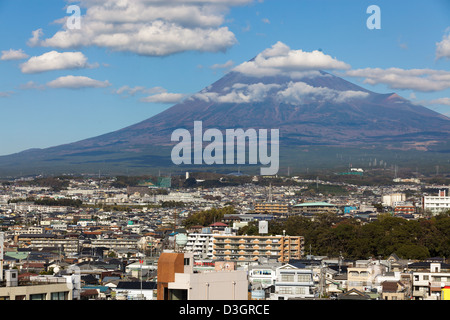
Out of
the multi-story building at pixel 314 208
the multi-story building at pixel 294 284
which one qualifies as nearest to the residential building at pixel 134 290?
the multi-story building at pixel 294 284

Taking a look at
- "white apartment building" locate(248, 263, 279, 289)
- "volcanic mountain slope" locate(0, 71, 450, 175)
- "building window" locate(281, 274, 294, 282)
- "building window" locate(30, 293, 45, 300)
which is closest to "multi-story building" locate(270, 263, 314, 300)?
"building window" locate(281, 274, 294, 282)

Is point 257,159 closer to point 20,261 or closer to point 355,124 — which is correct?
point 355,124

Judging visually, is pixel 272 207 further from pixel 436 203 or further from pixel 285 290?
pixel 285 290

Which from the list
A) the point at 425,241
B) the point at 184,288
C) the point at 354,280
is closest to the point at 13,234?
the point at 425,241

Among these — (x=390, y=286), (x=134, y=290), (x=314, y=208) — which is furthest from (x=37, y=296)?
(x=314, y=208)

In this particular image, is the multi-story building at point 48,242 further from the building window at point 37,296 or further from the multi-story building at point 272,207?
the building window at point 37,296

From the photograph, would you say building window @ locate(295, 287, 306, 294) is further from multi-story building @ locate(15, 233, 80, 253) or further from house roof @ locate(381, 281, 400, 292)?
multi-story building @ locate(15, 233, 80, 253)
